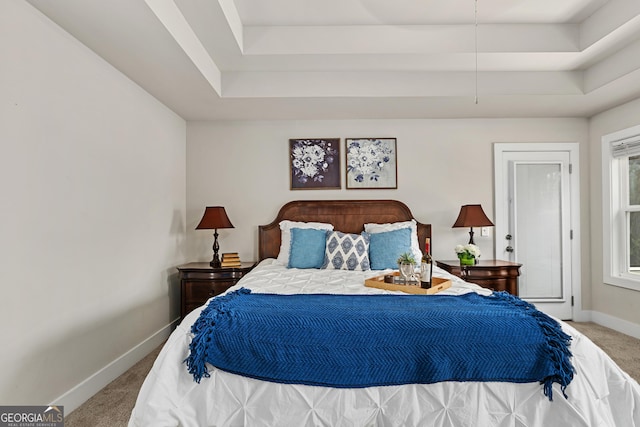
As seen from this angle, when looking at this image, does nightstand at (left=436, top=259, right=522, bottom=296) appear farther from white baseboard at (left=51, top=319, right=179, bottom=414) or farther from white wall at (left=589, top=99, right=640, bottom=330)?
white baseboard at (left=51, top=319, right=179, bottom=414)

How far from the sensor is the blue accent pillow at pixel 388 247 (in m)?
3.51

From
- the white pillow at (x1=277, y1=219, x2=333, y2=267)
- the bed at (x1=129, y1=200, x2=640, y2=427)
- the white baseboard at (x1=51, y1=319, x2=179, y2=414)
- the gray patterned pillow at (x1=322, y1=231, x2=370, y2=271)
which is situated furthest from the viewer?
the white pillow at (x1=277, y1=219, x2=333, y2=267)

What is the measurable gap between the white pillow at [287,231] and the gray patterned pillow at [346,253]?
1.14 feet

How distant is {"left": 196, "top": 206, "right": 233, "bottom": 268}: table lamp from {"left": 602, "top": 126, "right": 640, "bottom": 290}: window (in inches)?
152

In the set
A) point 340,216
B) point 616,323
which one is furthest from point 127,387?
point 616,323

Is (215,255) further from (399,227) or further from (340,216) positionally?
(399,227)

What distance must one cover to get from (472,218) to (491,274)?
0.57 meters

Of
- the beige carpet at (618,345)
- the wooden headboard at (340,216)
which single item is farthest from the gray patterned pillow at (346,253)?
the beige carpet at (618,345)

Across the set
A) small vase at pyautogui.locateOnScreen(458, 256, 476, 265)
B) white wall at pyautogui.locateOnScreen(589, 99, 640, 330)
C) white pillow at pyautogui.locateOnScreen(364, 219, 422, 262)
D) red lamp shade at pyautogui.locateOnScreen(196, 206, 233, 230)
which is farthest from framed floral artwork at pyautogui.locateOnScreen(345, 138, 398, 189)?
white wall at pyautogui.locateOnScreen(589, 99, 640, 330)

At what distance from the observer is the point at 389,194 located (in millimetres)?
4336

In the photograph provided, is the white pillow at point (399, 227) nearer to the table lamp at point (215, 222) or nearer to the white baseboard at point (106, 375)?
the table lamp at point (215, 222)

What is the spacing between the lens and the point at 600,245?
415cm

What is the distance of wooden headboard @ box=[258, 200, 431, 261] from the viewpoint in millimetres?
4230
